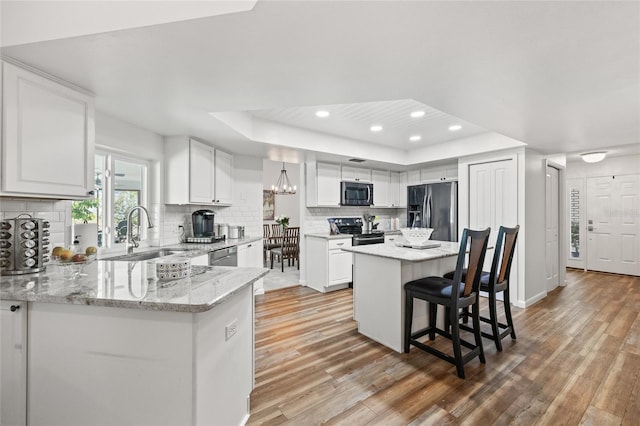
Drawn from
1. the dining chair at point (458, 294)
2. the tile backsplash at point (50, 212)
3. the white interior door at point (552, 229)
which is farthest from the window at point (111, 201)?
the white interior door at point (552, 229)

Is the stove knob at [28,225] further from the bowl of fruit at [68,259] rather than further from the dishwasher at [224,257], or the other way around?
the dishwasher at [224,257]

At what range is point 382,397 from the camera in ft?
6.37

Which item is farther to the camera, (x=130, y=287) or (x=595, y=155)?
(x=595, y=155)

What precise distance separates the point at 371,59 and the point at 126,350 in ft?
6.22

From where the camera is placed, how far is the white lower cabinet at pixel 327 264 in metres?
4.48

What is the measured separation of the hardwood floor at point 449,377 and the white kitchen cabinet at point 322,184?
2050 mm

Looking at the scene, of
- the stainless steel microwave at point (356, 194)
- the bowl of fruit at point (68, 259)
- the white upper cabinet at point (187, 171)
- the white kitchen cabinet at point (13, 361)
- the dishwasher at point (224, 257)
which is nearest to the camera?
the white kitchen cabinet at point (13, 361)

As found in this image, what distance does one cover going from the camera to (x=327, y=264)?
14.6ft

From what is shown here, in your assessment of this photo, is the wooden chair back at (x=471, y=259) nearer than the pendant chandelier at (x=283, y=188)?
Yes

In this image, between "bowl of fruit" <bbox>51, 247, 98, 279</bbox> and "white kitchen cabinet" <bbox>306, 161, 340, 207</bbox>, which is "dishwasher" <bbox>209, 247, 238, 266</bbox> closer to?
"bowl of fruit" <bbox>51, 247, 98, 279</bbox>

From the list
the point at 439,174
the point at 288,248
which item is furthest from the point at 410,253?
the point at 288,248

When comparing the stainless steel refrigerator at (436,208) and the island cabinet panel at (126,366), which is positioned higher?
the stainless steel refrigerator at (436,208)

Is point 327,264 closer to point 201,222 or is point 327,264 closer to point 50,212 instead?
point 201,222

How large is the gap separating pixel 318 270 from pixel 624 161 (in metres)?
6.09
